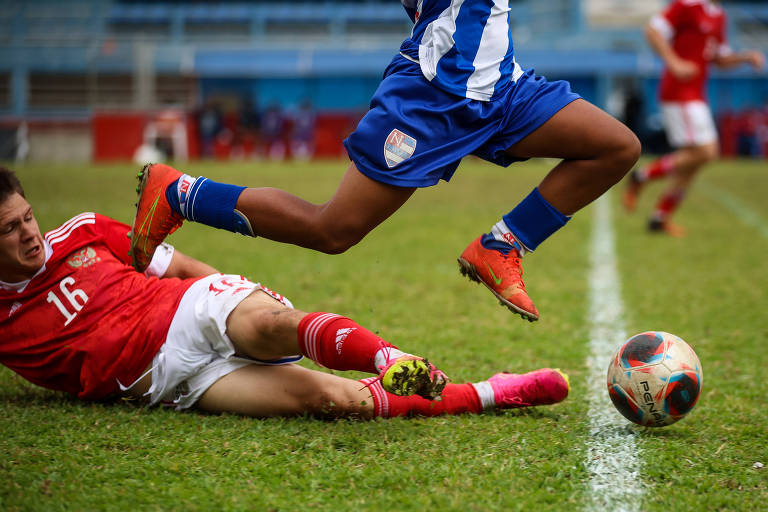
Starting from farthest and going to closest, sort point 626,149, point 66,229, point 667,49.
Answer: point 667,49 < point 66,229 < point 626,149

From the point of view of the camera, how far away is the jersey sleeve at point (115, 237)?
314 cm

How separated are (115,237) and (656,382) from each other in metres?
2.10

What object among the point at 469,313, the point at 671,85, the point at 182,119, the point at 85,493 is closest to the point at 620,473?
the point at 85,493

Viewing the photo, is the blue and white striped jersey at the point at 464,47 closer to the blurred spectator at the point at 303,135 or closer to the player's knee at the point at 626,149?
the player's knee at the point at 626,149

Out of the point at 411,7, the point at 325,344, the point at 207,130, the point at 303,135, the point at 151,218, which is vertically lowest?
the point at 303,135

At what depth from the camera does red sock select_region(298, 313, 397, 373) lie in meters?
2.58

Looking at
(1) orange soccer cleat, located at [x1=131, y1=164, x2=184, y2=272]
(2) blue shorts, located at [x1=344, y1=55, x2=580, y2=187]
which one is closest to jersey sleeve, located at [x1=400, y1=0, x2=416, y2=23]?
(2) blue shorts, located at [x1=344, y1=55, x2=580, y2=187]

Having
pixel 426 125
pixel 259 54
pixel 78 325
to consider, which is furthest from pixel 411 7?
pixel 259 54

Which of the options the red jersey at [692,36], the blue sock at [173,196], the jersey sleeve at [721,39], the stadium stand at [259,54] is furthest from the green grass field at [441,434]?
the stadium stand at [259,54]

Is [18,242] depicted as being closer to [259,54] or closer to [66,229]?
[66,229]

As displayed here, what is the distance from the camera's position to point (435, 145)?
9.14 ft

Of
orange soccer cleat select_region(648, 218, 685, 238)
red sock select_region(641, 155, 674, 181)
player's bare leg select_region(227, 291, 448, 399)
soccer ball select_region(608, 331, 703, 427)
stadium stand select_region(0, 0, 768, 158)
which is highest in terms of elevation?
player's bare leg select_region(227, 291, 448, 399)

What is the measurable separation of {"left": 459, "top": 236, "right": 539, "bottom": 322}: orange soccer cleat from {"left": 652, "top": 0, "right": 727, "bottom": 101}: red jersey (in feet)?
20.0

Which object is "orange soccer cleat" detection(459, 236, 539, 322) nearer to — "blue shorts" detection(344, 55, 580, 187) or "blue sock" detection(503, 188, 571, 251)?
"blue sock" detection(503, 188, 571, 251)
